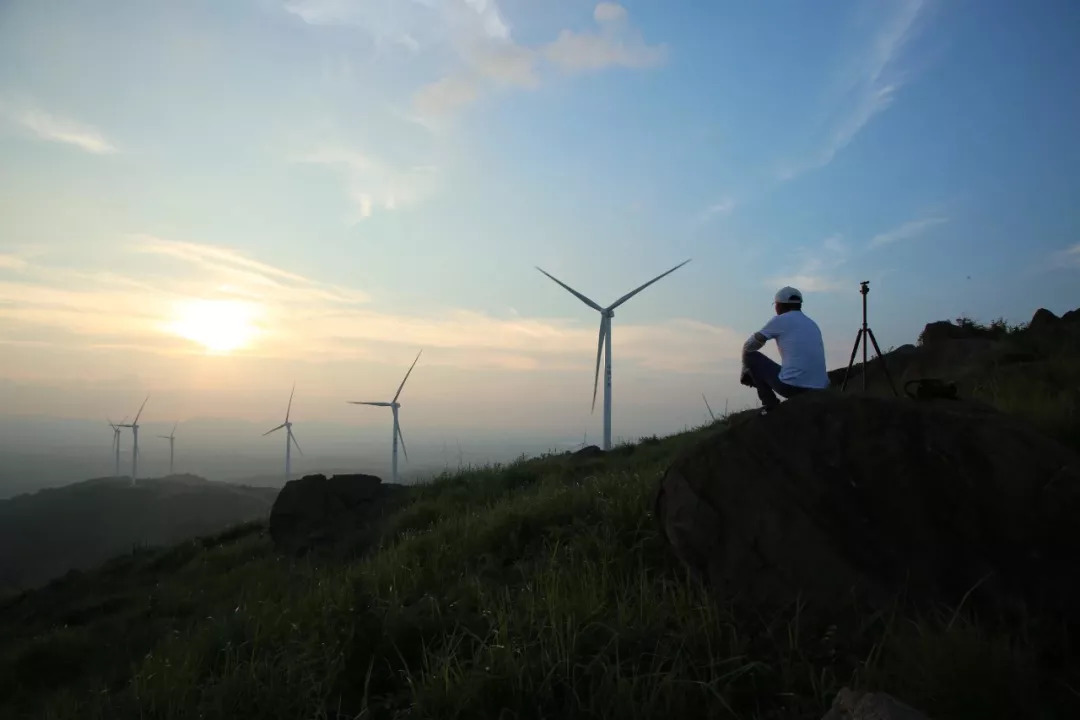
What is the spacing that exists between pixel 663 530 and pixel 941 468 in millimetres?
2340

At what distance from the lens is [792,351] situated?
8273mm

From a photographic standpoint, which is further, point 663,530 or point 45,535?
point 45,535

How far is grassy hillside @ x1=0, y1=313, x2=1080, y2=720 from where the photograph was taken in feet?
13.0

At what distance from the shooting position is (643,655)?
4.73m

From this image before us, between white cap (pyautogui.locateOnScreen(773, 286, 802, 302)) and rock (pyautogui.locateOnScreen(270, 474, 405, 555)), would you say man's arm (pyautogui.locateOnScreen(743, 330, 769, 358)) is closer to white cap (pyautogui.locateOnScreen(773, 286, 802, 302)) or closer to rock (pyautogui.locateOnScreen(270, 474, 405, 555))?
white cap (pyautogui.locateOnScreen(773, 286, 802, 302))

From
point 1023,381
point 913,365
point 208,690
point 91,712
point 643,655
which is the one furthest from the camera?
point 913,365

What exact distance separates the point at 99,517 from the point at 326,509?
8673 centimetres

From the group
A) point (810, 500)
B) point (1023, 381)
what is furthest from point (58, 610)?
point (1023, 381)

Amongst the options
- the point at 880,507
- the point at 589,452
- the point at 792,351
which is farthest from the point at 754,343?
the point at 589,452

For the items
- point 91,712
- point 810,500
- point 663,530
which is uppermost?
point 810,500

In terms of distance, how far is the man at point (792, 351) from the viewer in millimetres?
8234

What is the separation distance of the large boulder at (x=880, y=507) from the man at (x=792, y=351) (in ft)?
6.58

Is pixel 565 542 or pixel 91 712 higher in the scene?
pixel 565 542

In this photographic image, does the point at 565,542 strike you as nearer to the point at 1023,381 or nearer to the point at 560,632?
the point at 560,632
